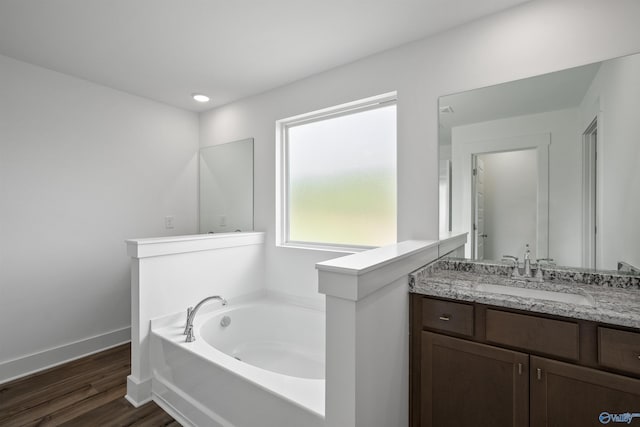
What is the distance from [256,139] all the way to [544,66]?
7.40 ft

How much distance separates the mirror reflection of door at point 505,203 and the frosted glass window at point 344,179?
0.61m

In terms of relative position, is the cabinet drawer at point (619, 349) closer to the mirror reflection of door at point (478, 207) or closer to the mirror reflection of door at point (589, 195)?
the mirror reflection of door at point (589, 195)

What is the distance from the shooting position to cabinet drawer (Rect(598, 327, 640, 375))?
1116 mm

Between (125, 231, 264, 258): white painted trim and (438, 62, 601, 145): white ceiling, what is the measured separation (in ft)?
5.86

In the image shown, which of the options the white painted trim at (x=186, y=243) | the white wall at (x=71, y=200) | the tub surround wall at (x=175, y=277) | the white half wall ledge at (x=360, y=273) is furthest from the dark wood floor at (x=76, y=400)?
the white half wall ledge at (x=360, y=273)

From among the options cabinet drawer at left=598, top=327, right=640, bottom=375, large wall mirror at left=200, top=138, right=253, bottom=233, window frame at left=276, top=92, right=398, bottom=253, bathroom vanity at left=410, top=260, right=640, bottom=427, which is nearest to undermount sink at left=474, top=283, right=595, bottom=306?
bathroom vanity at left=410, top=260, right=640, bottom=427

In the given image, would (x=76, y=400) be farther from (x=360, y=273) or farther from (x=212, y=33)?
(x=212, y=33)

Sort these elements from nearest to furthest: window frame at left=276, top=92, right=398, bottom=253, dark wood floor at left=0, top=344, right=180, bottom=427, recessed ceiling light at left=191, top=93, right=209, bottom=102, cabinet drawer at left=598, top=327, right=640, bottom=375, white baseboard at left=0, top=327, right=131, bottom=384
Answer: cabinet drawer at left=598, top=327, right=640, bottom=375 < dark wood floor at left=0, top=344, right=180, bottom=427 < white baseboard at left=0, top=327, right=131, bottom=384 < window frame at left=276, top=92, right=398, bottom=253 < recessed ceiling light at left=191, top=93, right=209, bottom=102

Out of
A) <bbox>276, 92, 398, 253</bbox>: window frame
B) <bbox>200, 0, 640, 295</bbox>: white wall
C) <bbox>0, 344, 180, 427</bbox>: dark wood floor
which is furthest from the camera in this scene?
<bbox>276, 92, 398, 253</bbox>: window frame

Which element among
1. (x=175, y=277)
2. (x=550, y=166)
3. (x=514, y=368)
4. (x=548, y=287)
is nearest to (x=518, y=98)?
(x=550, y=166)

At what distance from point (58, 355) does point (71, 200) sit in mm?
1259

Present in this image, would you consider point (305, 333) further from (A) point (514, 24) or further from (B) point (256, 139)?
(A) point (514, 24)

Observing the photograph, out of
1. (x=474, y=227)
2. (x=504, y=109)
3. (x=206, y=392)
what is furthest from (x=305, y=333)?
(x=504, y=109)

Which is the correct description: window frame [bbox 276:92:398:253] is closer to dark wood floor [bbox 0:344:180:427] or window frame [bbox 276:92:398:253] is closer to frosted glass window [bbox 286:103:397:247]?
frosted glass window [bbox 286:103:397:247]
